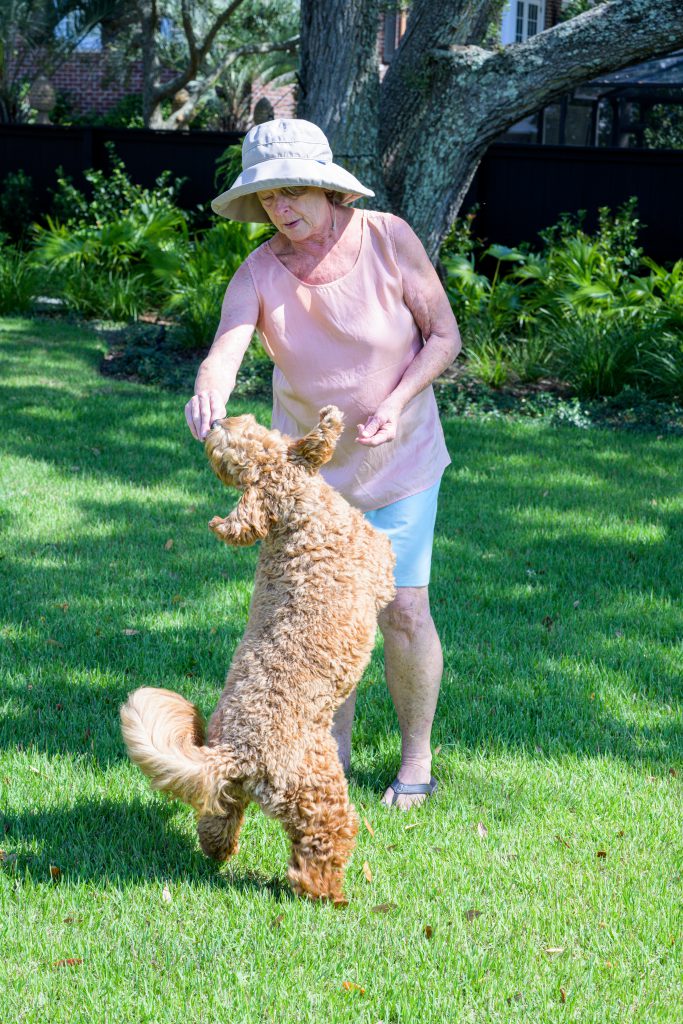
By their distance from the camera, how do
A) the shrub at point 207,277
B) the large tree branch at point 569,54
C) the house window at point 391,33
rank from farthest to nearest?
the house window at point 391,33
the shrub at point 207,277
the large tree branch at point 569,54

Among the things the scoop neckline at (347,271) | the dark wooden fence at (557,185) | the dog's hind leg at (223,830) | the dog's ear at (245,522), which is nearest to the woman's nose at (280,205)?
the scoop neckline at (347,271)

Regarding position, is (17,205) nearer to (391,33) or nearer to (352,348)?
(352,348)

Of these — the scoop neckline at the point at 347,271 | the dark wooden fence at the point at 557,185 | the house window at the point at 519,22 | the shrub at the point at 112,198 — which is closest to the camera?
the scoop neckline at the point at 347,271

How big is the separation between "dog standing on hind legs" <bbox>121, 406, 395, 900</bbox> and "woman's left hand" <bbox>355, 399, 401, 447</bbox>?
0.14 meters

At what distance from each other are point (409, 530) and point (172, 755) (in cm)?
111

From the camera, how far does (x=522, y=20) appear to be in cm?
2806

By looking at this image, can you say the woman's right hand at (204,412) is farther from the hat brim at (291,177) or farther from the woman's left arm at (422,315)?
the hat brim at (291,177)

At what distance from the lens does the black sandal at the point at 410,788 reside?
11.5 ft

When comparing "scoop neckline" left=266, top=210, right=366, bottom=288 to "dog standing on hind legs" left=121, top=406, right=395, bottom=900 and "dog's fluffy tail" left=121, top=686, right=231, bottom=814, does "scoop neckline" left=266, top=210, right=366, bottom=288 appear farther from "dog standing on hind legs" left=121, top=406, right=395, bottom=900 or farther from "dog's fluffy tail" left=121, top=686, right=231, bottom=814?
"dog's fluffy tail" left=121, top=686, right=231, bottom=814

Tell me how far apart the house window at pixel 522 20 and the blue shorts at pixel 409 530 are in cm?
2673

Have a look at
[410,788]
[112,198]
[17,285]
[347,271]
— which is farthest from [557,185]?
[410,788]

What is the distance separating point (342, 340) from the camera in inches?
126

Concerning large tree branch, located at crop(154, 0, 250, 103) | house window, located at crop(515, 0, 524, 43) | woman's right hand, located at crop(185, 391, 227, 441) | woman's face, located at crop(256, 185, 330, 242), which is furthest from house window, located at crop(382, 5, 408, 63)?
woman's right hand, located at crop(185, 391, 227, 441)

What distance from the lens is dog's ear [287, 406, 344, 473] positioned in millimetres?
2740
